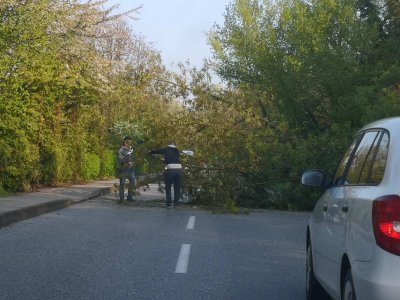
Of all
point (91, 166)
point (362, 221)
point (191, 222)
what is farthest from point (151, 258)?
point (91, 166)

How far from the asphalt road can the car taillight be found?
11.3ft

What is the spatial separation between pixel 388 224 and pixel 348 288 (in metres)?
0.96

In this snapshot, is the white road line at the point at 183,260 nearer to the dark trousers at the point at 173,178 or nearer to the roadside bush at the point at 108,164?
the dark trousers at the point at 173,178

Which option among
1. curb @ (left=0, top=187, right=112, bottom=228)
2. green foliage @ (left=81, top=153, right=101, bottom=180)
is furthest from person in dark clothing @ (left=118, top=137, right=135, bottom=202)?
green foliage @ (left=81, top=153, right=101, bottom=180)

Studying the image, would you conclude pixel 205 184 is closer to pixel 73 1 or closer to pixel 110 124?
pixel 73 1

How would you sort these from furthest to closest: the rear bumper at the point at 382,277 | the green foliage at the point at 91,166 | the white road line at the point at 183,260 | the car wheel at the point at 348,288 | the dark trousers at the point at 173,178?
the green foliage at the point at 91,166 < the dark trousers at the point at 173,178 < the white road line at the point at 183,260 < the car wheel at the point at 348,288 < the rear bumper at the point at 382,277

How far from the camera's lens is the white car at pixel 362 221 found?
4508 mm

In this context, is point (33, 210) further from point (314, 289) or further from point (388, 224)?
point (388, 224)

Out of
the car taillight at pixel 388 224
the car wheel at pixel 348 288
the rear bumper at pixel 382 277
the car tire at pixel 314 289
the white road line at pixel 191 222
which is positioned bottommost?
the white road line at pixel 191 222

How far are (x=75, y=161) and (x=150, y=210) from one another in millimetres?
12452

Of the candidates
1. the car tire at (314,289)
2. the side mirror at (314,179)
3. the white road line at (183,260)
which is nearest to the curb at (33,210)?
the white road line at (183,260)

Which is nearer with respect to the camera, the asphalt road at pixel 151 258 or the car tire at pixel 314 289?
the car tire at pixel 314 289

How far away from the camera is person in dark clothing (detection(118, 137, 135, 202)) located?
2147 cm

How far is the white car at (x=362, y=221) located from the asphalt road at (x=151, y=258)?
58.7 inches
